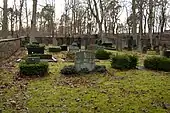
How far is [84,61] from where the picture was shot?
13.0 m

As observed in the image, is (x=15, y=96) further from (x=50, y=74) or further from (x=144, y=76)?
(x=144, y=76)

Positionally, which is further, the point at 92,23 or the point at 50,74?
the point at 92,23

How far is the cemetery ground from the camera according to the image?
7.60m

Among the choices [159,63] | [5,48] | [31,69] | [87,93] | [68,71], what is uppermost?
[5,48]

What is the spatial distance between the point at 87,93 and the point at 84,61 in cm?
404

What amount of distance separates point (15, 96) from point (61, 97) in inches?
53.3

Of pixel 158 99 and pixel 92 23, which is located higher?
pixel 92 23

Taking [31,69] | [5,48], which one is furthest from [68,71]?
[5,48]

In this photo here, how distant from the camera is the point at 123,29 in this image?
201 feet

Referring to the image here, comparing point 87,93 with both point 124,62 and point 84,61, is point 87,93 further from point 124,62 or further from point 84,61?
point 124,62

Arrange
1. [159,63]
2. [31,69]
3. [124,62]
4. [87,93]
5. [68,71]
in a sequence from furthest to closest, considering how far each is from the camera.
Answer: [159,63] < [124,62] < [68,71] < [31,69] < [87,93]

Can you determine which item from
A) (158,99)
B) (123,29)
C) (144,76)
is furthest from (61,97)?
(123,29)

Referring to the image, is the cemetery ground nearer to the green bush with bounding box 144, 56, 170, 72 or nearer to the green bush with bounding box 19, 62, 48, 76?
the green bush with bounding box 19, 62, 48, 76

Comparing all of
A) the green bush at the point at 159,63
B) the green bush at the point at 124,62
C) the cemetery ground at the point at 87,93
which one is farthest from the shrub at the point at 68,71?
the green bush at the point at 159,63
